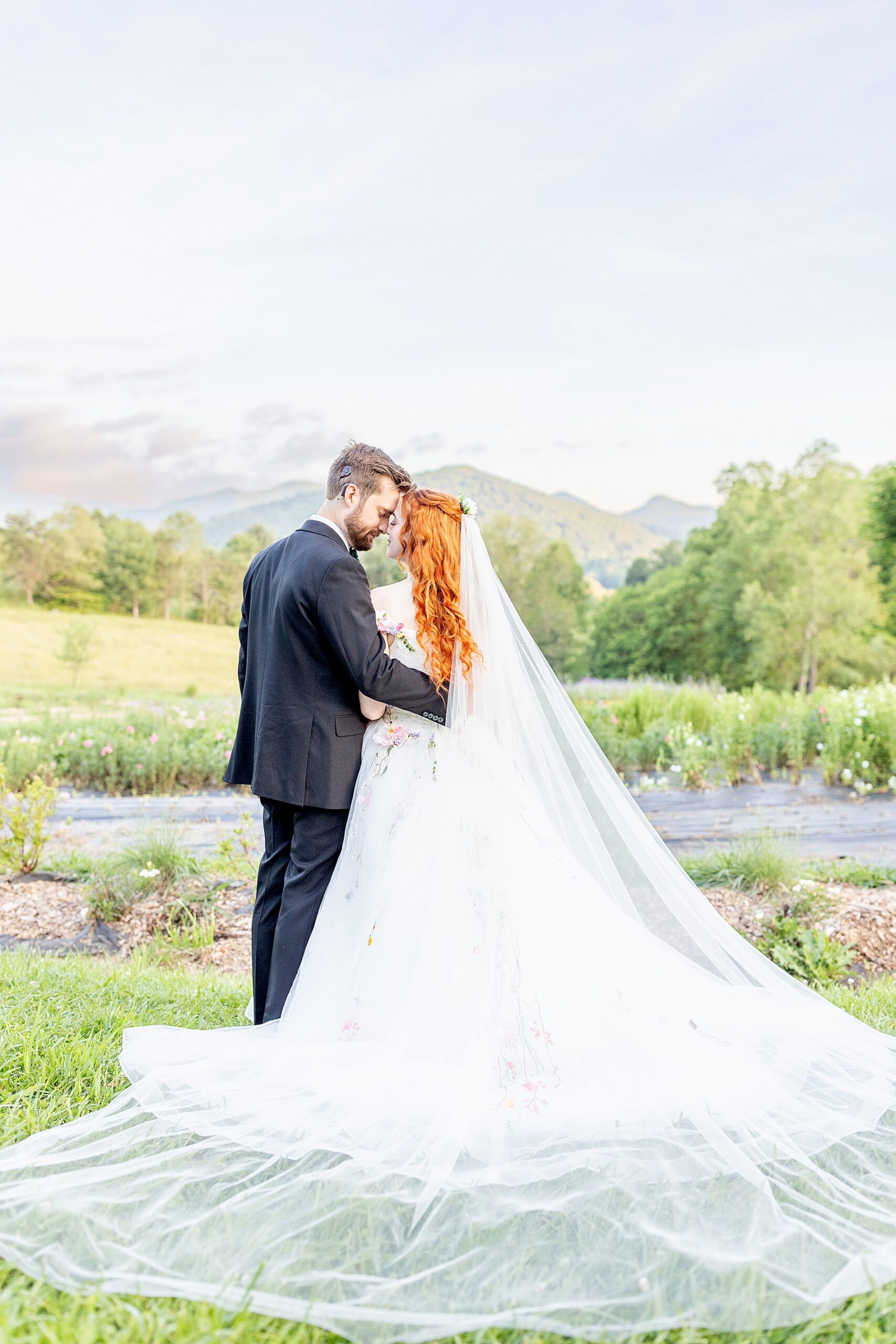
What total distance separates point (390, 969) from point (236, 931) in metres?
2.10

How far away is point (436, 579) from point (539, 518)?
23.8 metres

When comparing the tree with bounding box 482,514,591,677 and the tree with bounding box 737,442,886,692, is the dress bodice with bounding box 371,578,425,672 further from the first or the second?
the tree with bounding box 737,442,886,692

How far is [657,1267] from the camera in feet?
6.21

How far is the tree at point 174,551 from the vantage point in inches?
685

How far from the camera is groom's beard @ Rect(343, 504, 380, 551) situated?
3.00 meters

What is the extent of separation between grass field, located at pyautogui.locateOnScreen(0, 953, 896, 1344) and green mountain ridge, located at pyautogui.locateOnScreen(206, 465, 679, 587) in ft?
46.7

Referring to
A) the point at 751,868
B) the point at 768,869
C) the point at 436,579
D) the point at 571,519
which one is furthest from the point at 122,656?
the point at 571,519

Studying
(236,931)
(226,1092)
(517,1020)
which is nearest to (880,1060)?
(517,1020)

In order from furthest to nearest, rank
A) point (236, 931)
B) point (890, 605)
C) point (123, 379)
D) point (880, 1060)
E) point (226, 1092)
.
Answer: point (890, 605) → point (123, 379) → point (236, 931) → point (880, 1060) → point (226, 1092)

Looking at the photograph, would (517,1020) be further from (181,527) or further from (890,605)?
(890,605)

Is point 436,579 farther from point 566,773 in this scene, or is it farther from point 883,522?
point 883,522

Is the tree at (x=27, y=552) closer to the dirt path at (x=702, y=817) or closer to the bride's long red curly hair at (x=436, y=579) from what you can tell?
the dirt path at (x=702, y=817)

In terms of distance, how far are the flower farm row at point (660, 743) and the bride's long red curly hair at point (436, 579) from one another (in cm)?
596

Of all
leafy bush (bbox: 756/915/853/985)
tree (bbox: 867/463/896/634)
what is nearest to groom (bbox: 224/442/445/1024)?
leafy bush (bbox: 756/915/853/985)
